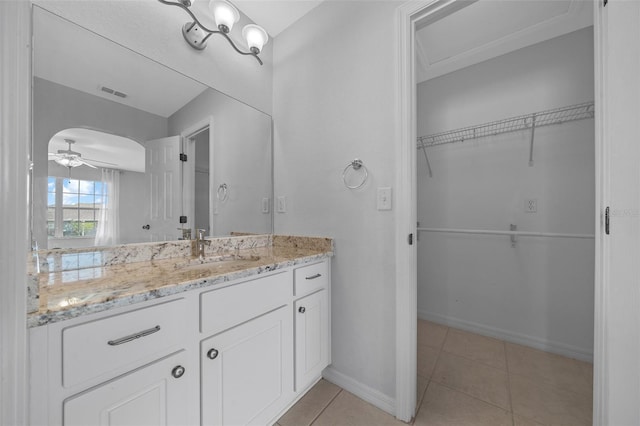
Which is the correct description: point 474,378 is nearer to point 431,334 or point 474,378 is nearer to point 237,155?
point 431,334

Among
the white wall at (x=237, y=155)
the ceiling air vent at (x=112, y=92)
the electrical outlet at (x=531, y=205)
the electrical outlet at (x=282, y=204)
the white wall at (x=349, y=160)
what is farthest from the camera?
the electrical outlet at (x=531, y=205)

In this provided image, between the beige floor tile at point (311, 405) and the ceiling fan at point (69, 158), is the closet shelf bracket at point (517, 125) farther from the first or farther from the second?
the ceiling fan at point (69, 158)

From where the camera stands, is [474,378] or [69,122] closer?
[69,122]

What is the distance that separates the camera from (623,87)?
0.82m

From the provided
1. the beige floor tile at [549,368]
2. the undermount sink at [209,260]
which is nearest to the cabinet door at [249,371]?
the undermount sink at [209,260]

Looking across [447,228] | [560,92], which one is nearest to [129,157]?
[447,228]

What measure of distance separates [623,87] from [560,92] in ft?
4.83

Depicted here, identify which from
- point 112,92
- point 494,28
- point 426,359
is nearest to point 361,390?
point 426,359

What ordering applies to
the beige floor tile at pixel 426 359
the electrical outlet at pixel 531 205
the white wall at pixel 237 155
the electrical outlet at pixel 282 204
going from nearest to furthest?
the white wall at pixel 237 155, the beige floor tile at pixel 426 359, the electrical outlet at pixel 282 204, the electrical outlet at pixel 531 205

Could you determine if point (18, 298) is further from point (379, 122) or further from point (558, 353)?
point (558, 353)

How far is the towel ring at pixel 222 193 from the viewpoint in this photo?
1.60 m

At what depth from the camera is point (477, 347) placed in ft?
6.64

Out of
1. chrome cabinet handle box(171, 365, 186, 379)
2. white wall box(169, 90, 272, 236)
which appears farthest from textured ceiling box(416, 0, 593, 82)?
chrome cabinet handle box(171, 365, 186, 379)

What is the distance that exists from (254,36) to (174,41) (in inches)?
19.1
